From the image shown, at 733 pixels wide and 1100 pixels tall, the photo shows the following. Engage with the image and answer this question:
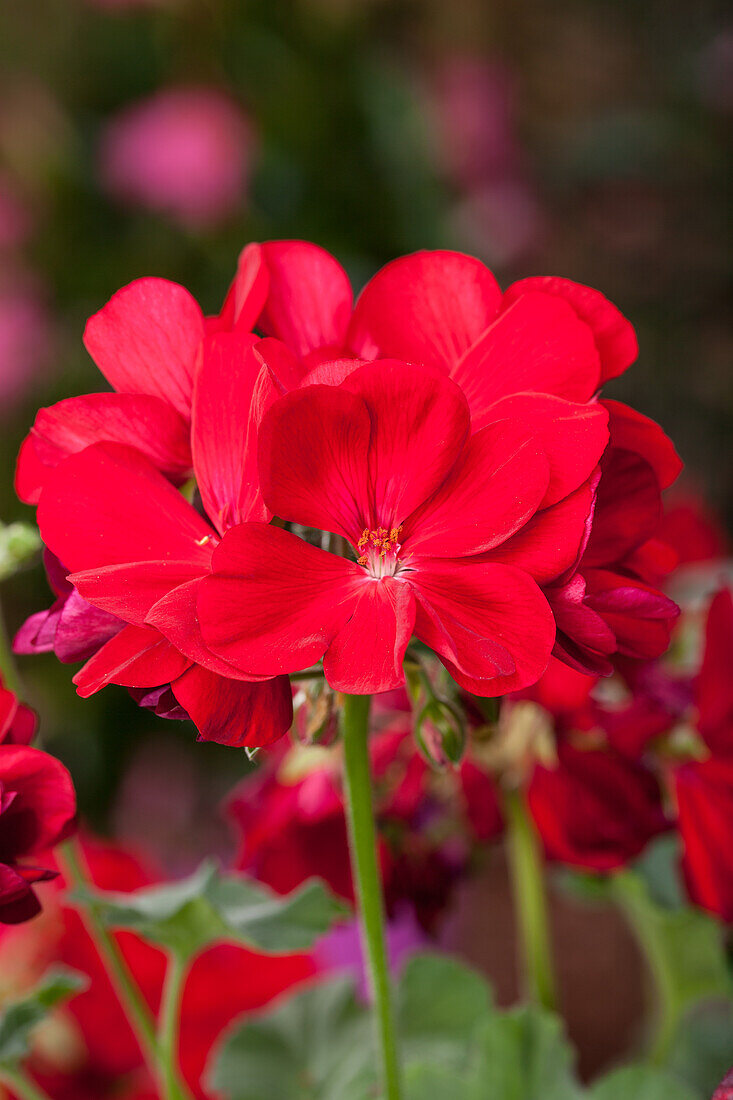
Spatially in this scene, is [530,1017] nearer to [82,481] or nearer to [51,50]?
[82,481]

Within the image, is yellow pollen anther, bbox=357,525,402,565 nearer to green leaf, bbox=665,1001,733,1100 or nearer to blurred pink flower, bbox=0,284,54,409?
green leaf, bbox=665,1001,733,1100

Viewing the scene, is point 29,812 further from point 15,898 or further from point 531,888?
point 531,888

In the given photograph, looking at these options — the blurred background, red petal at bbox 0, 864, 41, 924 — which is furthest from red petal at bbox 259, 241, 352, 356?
the blurred background

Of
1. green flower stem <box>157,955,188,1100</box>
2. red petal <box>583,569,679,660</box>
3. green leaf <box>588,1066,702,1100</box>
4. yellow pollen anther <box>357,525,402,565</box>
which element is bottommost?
green leaf <box>588,1066,702,1100</box>

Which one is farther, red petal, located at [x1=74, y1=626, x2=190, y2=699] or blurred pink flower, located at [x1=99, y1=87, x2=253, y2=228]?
blurred pink flower, located at [x1=99, y1=87, x2=253, y2=228]

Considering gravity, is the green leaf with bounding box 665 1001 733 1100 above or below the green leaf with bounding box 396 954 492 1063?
below

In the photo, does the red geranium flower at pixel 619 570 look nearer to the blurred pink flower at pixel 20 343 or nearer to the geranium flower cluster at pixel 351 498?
the geranium flower cluster at pixel 351 498
